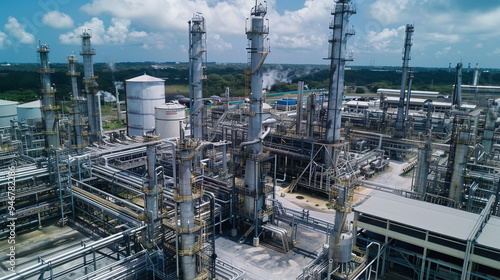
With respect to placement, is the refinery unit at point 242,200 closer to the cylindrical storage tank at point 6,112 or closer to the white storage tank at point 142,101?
the cylindrical storage tank at point 6,112

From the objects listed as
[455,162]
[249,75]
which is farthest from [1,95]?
[455,162]

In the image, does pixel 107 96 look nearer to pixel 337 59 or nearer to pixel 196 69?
pixel 196 69

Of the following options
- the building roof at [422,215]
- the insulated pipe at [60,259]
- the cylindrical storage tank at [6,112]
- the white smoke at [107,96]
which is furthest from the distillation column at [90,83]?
the white smoke at [107,96]

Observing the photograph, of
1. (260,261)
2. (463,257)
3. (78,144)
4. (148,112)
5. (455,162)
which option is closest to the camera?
(463,257)

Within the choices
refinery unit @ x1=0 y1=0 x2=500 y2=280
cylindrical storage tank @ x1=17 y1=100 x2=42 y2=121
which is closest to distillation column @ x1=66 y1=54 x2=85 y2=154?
refinery unit @ x1=0 y1=0 x2=500 y2=280

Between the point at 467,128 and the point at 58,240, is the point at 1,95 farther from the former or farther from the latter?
the point at 467,128

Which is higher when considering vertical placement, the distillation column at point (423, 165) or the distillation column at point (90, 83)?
the distillation column at point (90, 83)
